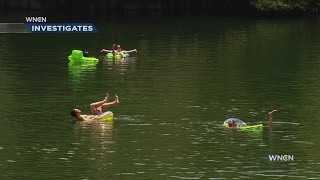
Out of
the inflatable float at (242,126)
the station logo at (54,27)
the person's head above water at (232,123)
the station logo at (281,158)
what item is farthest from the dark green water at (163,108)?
the station logo at (54,27)

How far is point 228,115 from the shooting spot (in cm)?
5641

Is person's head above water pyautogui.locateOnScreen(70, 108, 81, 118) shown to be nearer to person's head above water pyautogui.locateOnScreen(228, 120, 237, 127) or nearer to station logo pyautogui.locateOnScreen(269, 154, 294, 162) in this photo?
person's head above water pyautogui.locateOnScreen(228, 120, 237, 127)

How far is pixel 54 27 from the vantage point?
123m

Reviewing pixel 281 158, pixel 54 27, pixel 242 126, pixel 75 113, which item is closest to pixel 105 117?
pixel 75 113

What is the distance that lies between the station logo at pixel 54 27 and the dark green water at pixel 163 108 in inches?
480

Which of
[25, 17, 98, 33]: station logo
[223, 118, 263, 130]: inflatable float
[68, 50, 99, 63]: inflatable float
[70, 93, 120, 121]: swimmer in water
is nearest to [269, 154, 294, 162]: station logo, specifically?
[223, 118, 263, 130]: inflatable float

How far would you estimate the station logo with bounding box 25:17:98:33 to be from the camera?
11889cm

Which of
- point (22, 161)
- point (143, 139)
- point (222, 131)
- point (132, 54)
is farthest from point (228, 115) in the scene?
point (132, 54)

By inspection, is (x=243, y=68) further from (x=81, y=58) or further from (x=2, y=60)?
(x=2, y=60)

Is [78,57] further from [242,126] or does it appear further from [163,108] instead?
[242,126]

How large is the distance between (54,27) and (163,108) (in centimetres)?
6614

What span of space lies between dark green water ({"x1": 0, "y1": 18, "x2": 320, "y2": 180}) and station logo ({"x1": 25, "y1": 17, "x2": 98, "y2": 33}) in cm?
1219

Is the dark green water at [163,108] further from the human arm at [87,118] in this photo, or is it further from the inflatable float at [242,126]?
the human arm at [87,118]

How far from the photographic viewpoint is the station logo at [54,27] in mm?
118887
